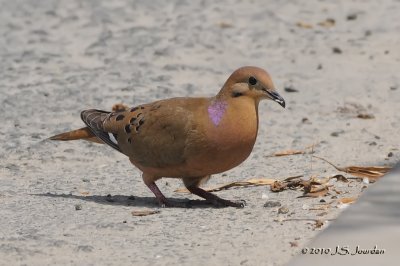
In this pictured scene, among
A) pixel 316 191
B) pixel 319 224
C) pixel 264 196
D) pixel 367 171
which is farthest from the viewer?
pixel 367 171

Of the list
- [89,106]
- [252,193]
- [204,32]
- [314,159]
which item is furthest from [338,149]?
[204,32]

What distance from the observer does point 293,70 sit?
10961 millimetres

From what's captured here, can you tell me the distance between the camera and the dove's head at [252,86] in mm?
6637

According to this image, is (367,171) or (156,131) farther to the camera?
(367,171)

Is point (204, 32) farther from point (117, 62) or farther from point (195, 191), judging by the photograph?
point (195, 191)

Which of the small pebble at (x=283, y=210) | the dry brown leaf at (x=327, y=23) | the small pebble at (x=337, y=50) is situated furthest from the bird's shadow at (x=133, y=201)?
the dry brown leaf at (x=327, y=23)

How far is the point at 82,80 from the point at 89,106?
82cm

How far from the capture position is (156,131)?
22.6ft

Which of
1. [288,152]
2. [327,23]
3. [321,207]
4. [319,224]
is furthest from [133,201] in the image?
[327,23]

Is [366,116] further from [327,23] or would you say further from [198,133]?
[327,23]

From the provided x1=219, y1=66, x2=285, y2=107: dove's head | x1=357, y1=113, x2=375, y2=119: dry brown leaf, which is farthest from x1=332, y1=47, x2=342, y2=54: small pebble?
x1=219, y1=66, x2=285, y2=107: dove's head

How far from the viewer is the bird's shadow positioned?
6.94 meters

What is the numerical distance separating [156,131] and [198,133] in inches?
16.8

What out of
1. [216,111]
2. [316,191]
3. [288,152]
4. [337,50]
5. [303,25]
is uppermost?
[303,25]
